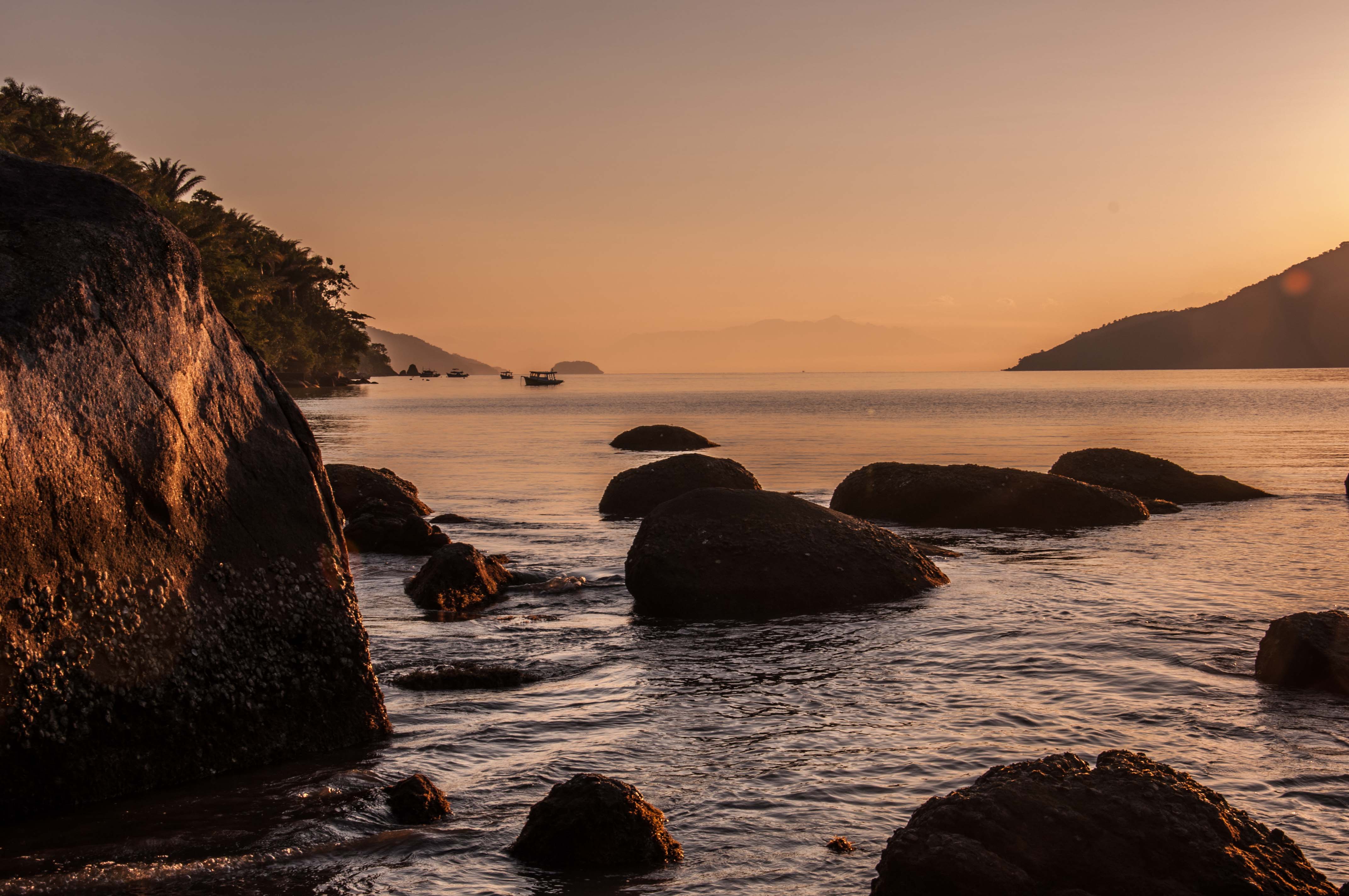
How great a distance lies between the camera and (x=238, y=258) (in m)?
89.4

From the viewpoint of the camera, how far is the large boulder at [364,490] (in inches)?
744

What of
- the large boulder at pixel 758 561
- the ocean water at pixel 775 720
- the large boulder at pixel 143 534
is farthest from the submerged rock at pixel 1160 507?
the large boulder at pixel 143 534

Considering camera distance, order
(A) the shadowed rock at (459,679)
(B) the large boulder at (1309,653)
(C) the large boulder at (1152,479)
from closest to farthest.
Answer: (B) the large boulder at (1309,653) → (A) the shadowed rock at (459,679) → (C) the large boulder at (1152,479)

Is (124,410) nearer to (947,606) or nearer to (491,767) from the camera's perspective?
(491,767)

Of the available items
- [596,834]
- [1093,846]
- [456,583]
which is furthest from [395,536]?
[1093,846]

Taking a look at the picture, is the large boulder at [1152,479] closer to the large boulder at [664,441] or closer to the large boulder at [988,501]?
the large boulder at [988,501]

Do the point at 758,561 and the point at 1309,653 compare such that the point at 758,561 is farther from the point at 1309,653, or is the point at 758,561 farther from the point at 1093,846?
the point at 1093,846

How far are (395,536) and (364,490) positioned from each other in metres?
3.05

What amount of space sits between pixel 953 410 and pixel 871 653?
75.9 metres

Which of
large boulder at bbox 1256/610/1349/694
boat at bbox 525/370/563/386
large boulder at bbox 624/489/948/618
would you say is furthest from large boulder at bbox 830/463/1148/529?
boat at bbox 525/370/563/386

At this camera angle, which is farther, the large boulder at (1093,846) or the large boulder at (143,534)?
the large boulder at (143,534)

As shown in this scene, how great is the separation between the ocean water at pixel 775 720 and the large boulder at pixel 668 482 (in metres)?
1.44

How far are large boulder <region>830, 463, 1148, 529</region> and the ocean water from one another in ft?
2.26

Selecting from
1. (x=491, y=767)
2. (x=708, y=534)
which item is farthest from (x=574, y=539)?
(x=491, y=767)
